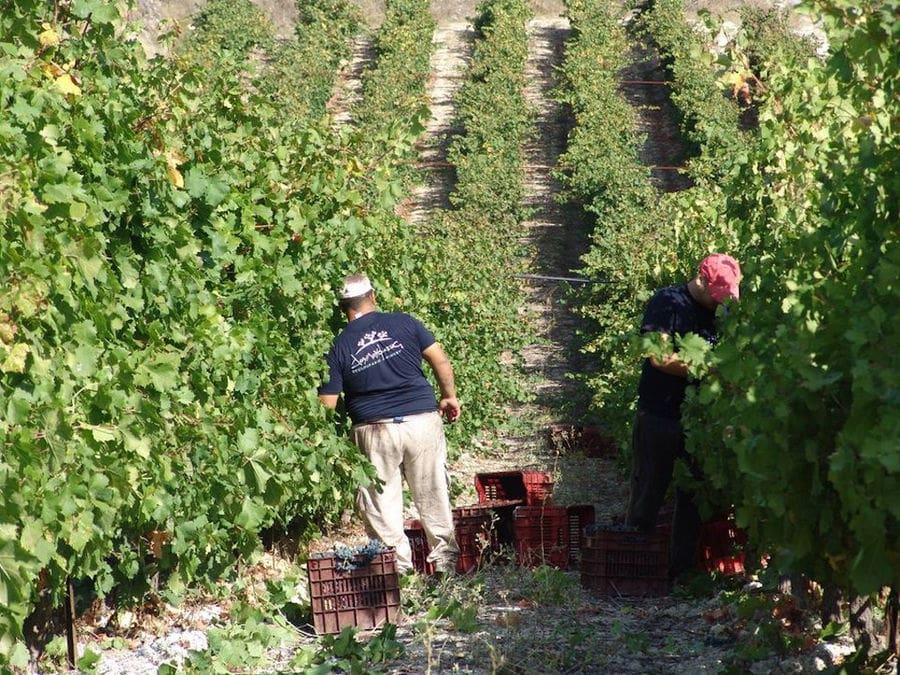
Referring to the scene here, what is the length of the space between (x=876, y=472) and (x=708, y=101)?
840 inches

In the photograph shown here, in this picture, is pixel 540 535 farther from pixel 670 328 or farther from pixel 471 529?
pixel 670 328

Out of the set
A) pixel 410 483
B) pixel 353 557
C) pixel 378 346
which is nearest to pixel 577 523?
pixel 410 483

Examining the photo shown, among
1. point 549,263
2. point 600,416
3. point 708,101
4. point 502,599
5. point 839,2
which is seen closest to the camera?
point 839,2

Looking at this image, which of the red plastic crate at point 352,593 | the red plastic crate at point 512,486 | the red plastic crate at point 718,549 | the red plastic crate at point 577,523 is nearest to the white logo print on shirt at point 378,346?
the red plastic crate at point 352,593

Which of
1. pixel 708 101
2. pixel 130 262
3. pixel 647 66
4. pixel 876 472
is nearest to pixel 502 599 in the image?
pixel 130 262

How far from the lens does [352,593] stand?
582 cm

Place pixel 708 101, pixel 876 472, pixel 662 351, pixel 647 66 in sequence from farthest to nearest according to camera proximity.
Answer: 1. pixel 647 66
2. pixel 708 101
3. pixel 662 351
4. pixel 876 472

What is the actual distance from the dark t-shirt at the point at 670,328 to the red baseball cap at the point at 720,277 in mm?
142

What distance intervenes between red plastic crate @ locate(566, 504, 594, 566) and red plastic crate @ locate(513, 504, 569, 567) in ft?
0.43

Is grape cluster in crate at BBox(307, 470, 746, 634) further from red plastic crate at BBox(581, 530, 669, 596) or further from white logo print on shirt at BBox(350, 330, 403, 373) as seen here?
white logo print on shirt at BBox(350, 330, 403, 373)

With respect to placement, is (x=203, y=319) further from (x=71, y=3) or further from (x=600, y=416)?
(x=600, y=416)

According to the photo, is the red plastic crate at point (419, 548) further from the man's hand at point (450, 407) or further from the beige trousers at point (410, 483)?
the man's hand at point (450, 407)

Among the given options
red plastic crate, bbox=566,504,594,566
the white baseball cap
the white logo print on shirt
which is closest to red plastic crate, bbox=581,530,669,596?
red plastic crate, bbox=566,504,594,566

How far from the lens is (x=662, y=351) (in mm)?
4672
